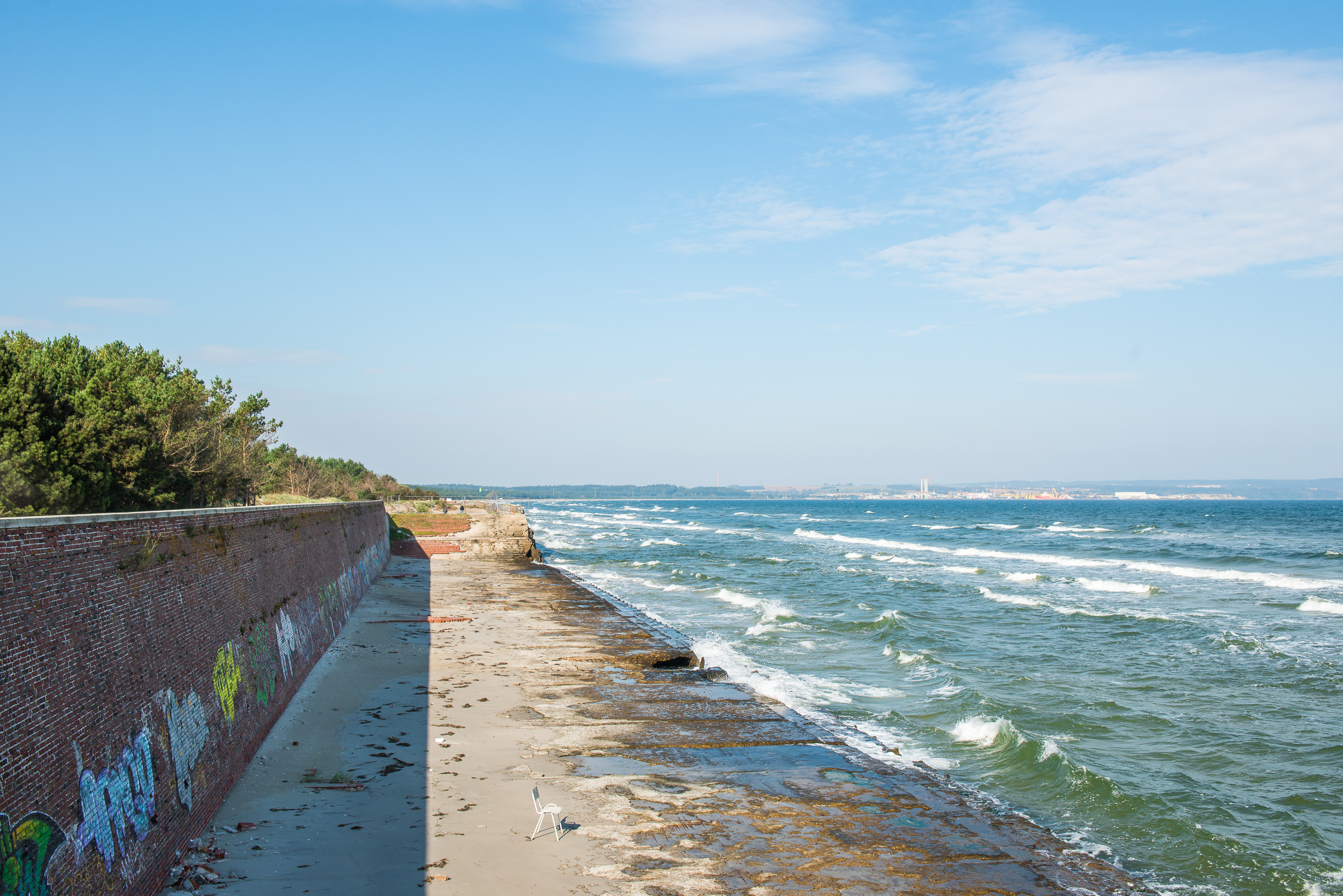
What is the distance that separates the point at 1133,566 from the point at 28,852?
51.1m

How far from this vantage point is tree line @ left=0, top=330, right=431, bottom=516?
22078 millimetres

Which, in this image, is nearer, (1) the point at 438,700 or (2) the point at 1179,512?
(1) the point at 438,700

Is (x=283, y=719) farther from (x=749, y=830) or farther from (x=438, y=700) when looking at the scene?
(x=749, y=830)

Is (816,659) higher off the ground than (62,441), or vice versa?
(62,441)

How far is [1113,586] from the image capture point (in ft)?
125

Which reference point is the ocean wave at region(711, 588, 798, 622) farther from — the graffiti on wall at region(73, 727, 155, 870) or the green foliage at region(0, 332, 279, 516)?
the graffiti on wall at region(73, 727, 155, 870)

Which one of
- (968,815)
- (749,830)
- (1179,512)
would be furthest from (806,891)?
(1179,512)

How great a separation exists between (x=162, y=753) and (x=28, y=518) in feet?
11.3

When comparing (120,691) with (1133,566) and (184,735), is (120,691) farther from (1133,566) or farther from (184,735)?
→ (1133,566)

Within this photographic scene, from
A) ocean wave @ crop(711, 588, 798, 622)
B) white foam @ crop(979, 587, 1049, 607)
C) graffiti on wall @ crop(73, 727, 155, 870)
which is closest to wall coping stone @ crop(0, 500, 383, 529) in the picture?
graffiti on wall @ crop(73, 727, 155, 870)

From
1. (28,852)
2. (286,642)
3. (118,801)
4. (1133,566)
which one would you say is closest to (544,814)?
(118,801)

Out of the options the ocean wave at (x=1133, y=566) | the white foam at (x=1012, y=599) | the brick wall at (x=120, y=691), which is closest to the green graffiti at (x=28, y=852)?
the brick wall at (x=120, y=691)

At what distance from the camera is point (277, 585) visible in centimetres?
1578

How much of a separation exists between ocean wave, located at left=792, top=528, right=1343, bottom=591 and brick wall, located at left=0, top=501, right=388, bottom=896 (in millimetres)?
40322
